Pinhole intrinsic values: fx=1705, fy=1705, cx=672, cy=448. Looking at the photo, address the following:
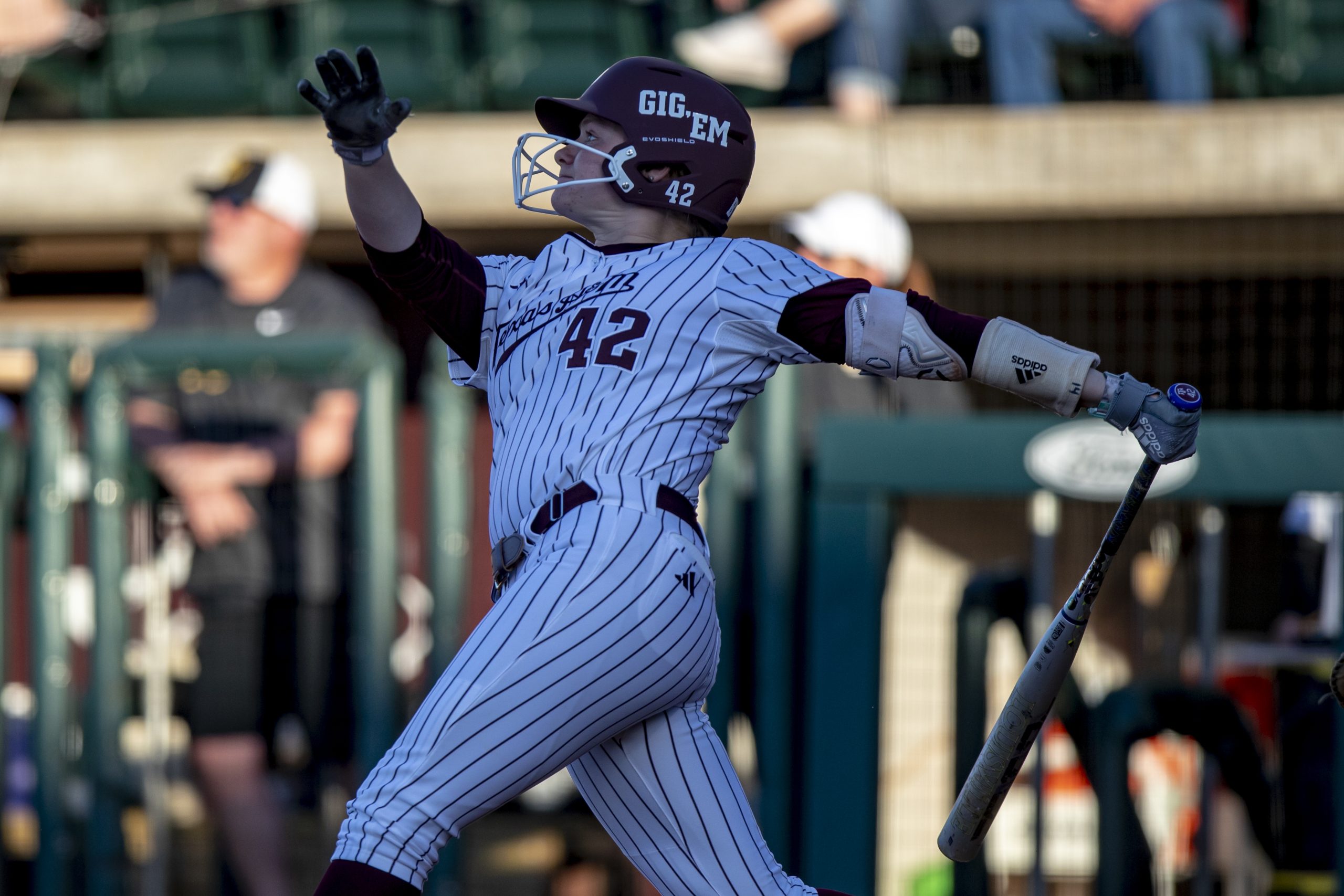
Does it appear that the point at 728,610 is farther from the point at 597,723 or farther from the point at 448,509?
the point at 597,723

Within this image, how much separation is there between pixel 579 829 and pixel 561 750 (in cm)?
241

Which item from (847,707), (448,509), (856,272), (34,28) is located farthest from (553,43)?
(847,707)

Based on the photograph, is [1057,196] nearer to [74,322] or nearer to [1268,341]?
[1268,341]

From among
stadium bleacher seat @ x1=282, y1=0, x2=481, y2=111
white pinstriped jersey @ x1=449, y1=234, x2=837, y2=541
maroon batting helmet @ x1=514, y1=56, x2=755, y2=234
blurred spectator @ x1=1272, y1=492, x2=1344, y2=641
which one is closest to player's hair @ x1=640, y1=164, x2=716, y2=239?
maroon batting helmet @ x1=514, y1=56, x2=755, y2=234

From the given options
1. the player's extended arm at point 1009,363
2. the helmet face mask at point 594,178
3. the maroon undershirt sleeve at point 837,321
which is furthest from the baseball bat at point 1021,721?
the helmet face mask at point 594,178

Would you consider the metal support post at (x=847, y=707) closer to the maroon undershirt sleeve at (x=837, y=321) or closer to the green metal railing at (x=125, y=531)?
the green metal railing at (x=125, y=531)

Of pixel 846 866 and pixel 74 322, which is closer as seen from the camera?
pixel 846 866

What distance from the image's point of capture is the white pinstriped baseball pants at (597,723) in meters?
2.12

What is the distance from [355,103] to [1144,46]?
5.19 meters

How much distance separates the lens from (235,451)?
449 cm

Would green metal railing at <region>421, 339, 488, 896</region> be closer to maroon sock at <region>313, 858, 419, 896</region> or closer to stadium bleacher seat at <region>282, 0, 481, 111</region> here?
maroon sock at <region>313, 858, 419, 896</region>

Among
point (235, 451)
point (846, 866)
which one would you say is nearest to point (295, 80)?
point (235, 451)

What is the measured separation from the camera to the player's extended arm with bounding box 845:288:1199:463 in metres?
2.19

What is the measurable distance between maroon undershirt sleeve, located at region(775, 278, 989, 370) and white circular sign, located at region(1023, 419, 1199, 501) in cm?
176
